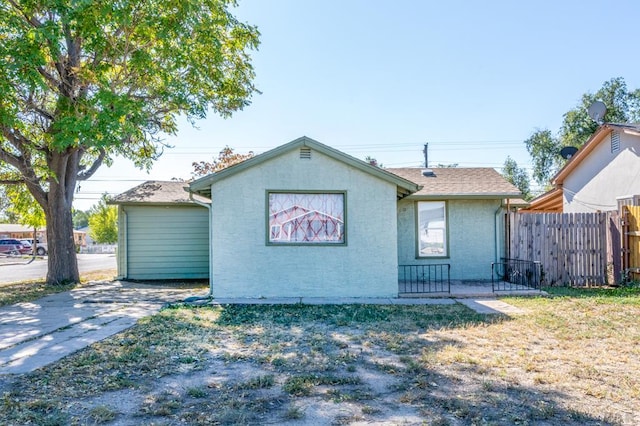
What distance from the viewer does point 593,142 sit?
14.4 m

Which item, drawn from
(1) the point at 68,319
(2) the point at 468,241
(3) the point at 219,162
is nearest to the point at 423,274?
(2) the point at 468,241

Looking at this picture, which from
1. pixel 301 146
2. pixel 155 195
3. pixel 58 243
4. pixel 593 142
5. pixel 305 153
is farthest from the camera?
pixel 593 142

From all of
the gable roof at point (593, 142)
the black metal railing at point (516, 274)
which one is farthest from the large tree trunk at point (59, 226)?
the gable roof at point (593, 142)

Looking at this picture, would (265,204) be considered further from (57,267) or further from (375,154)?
(375,154)

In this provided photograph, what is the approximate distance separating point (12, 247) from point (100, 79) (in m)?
37.5

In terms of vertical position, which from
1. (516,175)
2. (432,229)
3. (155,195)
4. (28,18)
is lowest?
(432,229)

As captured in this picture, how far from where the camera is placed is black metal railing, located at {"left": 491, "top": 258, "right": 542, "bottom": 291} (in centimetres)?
1081

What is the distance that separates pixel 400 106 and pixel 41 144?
49.8ft

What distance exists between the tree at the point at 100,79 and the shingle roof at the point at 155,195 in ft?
3.92

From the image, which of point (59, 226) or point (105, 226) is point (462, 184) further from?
point (105, 226)

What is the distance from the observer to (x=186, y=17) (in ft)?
35.6

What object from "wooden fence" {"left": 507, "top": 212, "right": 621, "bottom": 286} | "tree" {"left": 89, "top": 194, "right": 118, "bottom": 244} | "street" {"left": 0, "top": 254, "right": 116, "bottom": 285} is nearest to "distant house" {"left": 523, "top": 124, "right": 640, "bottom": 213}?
"wooden fence" {"left": 507, "top": 212, "right": 621, "bottom": 286}

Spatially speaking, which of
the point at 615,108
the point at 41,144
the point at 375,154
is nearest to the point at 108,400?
the point at 41,144

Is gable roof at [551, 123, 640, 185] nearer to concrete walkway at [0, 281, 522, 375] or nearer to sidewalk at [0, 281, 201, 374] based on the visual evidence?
concrete walkway at [0, 281, 522, 375]
